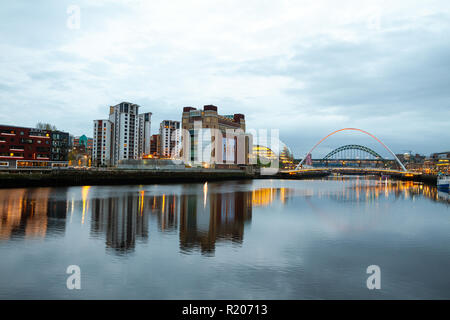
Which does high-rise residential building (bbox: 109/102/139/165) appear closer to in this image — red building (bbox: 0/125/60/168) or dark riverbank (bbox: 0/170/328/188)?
dark riverbank (bbox: 0/170/328/188)

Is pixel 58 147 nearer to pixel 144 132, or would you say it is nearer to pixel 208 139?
pixel 208 139

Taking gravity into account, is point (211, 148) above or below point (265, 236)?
above

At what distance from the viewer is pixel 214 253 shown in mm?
15820

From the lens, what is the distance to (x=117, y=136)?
499ft

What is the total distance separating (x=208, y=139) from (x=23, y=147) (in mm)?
78634

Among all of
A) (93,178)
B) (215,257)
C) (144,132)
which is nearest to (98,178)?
(93,178)

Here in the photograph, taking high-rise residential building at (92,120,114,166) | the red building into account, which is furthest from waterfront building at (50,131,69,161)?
high-rise residential building at (92,120,114,166)

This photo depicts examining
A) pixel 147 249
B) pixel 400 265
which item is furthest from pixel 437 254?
pixel 147 249

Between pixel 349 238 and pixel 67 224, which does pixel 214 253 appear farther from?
pixel 67 224

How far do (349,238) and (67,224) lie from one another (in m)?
20.4

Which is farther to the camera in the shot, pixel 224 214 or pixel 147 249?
pixel 224 214

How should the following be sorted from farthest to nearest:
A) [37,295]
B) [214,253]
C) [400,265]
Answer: [214,253] < [400,265] < [37,295]
